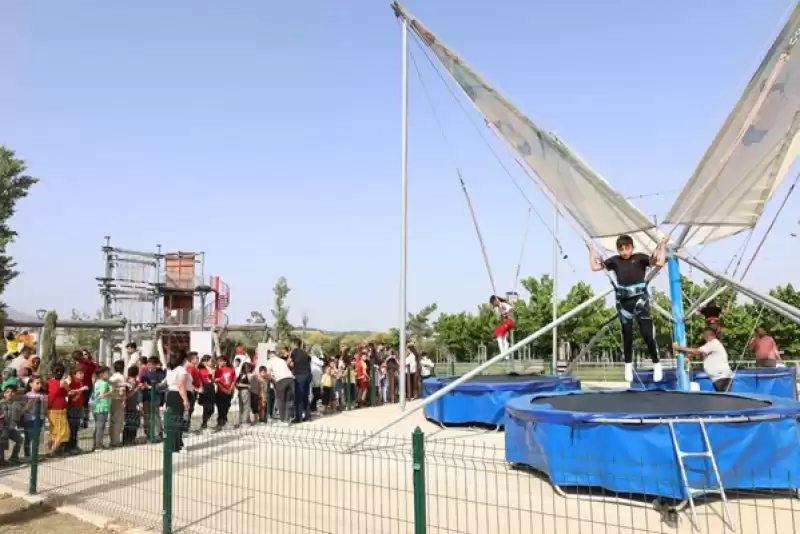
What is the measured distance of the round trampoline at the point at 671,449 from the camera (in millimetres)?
5555

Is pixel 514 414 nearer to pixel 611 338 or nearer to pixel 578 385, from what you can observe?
pixel 578 385

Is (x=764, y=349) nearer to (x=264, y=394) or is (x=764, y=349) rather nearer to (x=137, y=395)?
(x=264, y=394)

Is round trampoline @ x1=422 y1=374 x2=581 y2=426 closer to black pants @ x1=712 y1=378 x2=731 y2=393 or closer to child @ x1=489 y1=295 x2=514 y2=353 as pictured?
child @ x1=489 y1=295 x2=514 y2=353

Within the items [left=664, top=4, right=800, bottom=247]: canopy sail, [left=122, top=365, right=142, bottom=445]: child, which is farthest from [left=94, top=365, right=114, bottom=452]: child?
[left=664, top=4, right=800, bottom=247]: canopy sail

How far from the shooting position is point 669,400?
705cm

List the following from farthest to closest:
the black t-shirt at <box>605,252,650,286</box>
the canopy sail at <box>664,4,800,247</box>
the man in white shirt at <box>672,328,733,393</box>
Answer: the man in white shirt at <box>672,328,733,393</box>, the black t-shirt at <box>605,252,650,286</box>, the canopy sail at <box>664,4,800,247</box>

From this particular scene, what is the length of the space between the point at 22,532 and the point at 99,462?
9.05 ft

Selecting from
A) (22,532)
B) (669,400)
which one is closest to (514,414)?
(669,400)

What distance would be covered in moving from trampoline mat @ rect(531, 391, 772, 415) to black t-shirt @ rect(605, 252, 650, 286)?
1.32 meters

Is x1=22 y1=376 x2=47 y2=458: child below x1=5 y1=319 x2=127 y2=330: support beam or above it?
below

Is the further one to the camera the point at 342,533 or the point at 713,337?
the point at 713,337

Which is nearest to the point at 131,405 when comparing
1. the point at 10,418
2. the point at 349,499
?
the point at 10,418

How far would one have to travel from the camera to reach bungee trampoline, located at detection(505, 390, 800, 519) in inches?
218

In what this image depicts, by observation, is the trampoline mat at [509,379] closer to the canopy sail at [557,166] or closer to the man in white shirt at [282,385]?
the man in white shirt at [282,385]
